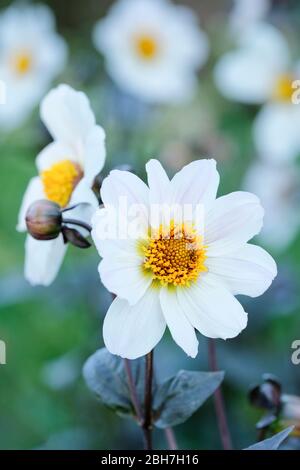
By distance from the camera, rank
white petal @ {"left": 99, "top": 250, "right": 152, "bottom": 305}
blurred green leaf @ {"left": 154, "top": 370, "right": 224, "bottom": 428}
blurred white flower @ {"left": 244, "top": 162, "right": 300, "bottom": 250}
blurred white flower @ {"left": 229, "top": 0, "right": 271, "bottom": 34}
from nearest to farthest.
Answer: white petal @ {"left": 99, "top": 250, "right": 152, "bottom": 305} → blurred green leaf @ {"left": 154, "top": 370, "right": 224, "bottom": 428} → blurred white flower @ {"left": 244, "top": 162, "right": 300, "bottom": 250} → blurred white flower @ {"left": 229, "top": 0, "right": 271, "bottom": 34}

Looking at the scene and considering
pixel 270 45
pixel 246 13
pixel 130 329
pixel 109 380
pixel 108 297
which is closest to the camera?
pixel 130 329

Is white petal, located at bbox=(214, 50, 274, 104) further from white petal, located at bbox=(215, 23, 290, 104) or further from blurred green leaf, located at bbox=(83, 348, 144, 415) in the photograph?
blurred green leaf, located at bbox=(83, 348, 144, 415)

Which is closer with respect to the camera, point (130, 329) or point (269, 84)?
point (130, 329)

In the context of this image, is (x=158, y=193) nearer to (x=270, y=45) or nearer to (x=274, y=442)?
(x=274, y=442)

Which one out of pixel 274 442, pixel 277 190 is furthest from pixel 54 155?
pixel 277 190

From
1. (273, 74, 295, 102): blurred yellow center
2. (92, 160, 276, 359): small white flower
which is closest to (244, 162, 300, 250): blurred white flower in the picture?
(273, 74, 295, 102): blurred yellow center

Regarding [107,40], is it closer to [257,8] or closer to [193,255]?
[257,8]
